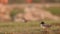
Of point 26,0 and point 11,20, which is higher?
point 26,0

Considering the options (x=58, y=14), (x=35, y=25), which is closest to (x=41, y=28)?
(x=35, y=25)

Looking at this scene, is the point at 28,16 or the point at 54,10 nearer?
the point at 28,16

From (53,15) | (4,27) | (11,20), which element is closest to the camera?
(4,27)

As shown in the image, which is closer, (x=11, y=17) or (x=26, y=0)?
(x=11, y=17)

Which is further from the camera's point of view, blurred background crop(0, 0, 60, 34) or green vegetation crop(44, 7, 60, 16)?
green vegetation crop(44, 7, 60, 16)

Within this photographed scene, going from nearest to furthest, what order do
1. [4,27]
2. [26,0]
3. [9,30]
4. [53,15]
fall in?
[9,30], [4,27], [53,15], [26,0]

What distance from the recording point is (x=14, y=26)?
4852 millimetres

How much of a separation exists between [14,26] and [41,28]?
2.34 feet

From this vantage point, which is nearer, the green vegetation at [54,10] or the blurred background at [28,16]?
the blurred background at [28,16]

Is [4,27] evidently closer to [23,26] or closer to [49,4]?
[23,26]

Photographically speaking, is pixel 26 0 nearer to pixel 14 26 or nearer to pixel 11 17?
pixel 11 17

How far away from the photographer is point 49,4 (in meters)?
6.42

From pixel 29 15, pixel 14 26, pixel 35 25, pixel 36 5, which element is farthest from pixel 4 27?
pixel 36 5

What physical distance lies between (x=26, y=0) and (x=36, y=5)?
40cm
